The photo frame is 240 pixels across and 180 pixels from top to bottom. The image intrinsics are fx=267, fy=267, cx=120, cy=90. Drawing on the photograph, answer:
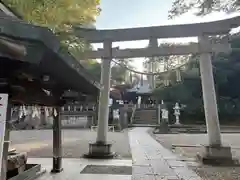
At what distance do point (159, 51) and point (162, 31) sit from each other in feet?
2.08

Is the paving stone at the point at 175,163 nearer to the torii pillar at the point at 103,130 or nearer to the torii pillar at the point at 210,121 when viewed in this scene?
the torii pillar at the point at 210,121

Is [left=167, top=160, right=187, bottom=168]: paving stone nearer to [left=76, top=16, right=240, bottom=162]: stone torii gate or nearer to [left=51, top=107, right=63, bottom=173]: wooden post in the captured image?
Answer: [left=76, top=16, right=240, bottom=162]: stone torii gate

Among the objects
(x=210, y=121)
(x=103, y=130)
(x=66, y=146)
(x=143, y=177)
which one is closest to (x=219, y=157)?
(x=210, y=121)

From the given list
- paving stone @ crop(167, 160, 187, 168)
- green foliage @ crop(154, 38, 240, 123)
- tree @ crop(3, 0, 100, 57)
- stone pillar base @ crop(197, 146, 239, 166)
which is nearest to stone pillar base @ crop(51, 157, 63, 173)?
tree @ crop(3, 0, 100, 57)

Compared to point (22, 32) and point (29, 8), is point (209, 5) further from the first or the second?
point (22, 32)

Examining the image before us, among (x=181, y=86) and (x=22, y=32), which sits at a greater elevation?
(x=181, y=86)

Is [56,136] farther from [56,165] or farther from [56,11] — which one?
[56,11]

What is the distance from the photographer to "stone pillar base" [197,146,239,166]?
765 centimetres

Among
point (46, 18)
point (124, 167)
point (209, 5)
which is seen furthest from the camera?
point (124, 167)

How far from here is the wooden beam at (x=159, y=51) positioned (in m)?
8.38

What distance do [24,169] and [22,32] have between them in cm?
458

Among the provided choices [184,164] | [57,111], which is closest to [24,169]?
[57,111]

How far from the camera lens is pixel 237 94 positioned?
28.8 metres

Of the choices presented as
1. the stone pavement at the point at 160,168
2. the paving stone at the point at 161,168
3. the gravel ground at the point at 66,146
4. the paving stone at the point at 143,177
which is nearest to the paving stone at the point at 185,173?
the stone pavement at the point at 160,168
